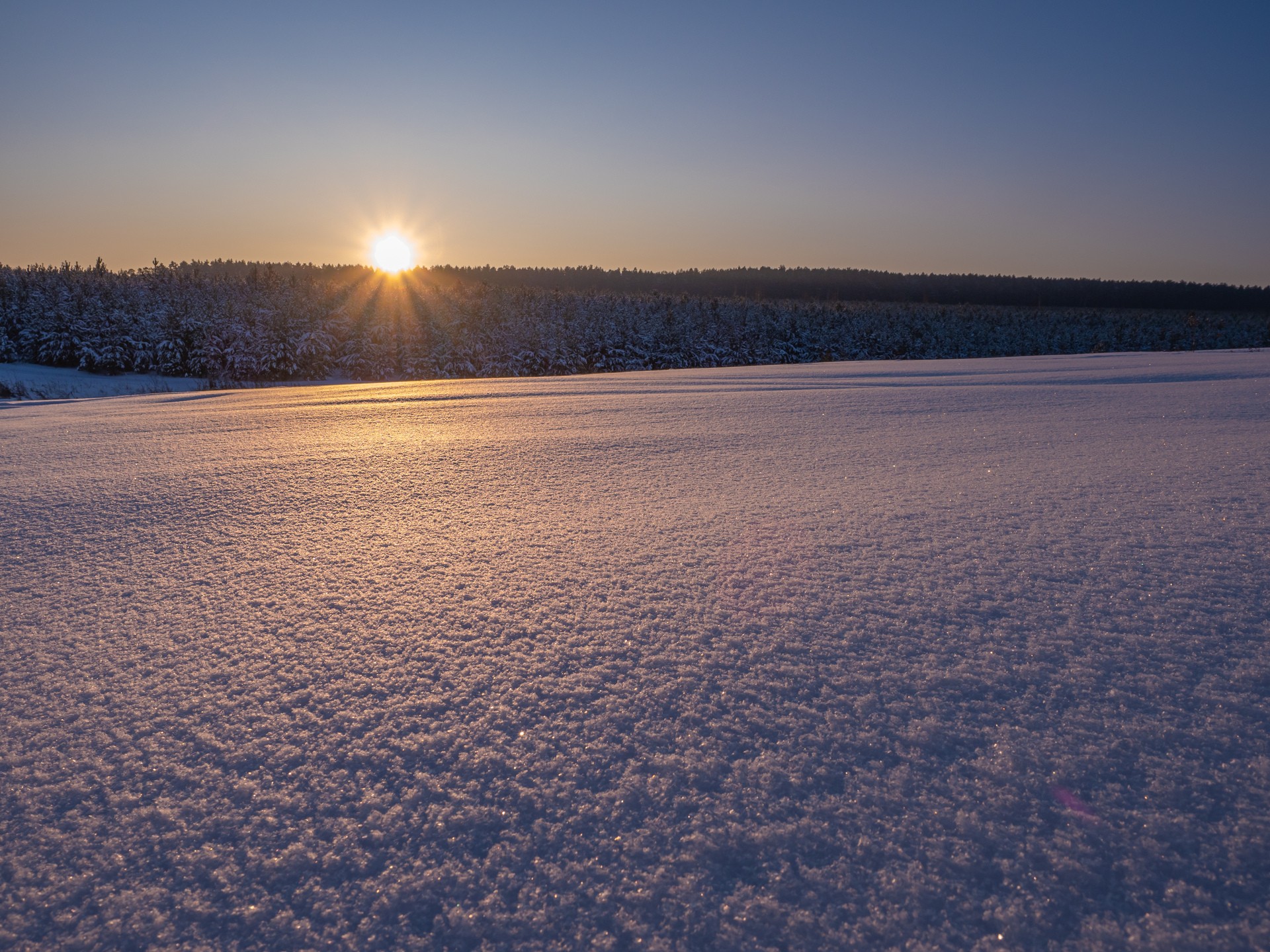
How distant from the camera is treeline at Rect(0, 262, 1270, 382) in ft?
103

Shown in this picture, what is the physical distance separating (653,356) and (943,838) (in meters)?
41.3

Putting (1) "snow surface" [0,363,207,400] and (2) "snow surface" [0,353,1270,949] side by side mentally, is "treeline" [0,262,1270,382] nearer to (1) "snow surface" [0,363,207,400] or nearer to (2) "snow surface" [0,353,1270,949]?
(1) "snow surface" [0,363,207,400]

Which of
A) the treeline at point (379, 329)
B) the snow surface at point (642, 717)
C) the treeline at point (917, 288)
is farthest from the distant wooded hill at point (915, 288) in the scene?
the snow surface at point (642, 717)

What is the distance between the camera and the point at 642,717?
4.66ft

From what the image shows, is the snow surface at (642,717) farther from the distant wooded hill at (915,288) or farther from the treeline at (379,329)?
the distant wooded hill at (915,288)

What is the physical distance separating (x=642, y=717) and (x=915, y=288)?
456ft

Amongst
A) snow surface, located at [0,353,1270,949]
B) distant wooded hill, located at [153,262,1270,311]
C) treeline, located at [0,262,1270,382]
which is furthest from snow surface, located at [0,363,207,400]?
distant wooded hill, located at [153,262,1270,311]

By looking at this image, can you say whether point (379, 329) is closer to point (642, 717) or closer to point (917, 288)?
point (642, 717)

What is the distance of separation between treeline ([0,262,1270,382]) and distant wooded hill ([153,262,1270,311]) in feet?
204

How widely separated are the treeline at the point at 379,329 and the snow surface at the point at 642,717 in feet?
112

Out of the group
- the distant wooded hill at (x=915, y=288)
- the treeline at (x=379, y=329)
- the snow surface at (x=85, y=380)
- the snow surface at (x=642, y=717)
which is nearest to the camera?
the snow surface at (x=642, y=717)

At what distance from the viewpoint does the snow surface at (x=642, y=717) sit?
983mm

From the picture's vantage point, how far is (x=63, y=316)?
1220 inches

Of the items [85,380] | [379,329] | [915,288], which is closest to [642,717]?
[85,380]
